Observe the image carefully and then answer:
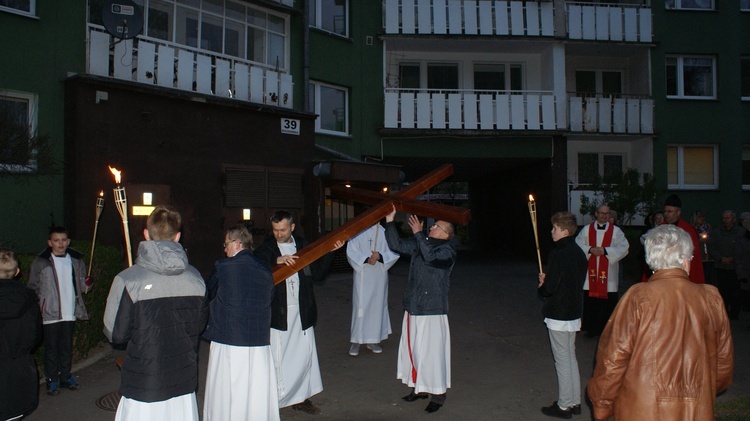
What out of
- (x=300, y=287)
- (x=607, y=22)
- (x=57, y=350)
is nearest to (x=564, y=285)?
(x=300, y=287)


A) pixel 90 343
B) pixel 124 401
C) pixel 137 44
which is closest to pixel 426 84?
pixel 137 44

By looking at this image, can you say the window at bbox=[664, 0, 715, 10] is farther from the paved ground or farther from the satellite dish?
the satellite dish

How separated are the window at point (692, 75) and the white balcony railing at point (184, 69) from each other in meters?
12.8

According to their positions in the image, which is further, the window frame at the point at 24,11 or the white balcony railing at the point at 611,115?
the white balcony railing at the point at 611,115

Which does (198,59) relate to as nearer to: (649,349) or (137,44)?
(137,44)

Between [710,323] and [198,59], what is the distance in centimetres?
1225

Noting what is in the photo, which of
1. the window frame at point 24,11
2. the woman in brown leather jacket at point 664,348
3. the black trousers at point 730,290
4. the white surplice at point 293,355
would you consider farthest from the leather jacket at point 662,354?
the window frame at point 24,11

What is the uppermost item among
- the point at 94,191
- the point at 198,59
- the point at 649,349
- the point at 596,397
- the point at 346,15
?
the point at 346,15

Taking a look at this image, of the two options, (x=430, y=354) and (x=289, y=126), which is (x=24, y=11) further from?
(x=430, y=354)

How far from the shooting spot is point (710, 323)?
3391 mm

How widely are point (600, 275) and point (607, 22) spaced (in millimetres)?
12697

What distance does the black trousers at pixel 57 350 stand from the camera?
651 centimetres

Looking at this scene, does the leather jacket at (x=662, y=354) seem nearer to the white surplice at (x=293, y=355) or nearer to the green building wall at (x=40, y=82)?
the white surplice at (x=293, y=355)

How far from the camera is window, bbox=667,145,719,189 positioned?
19.9 m
